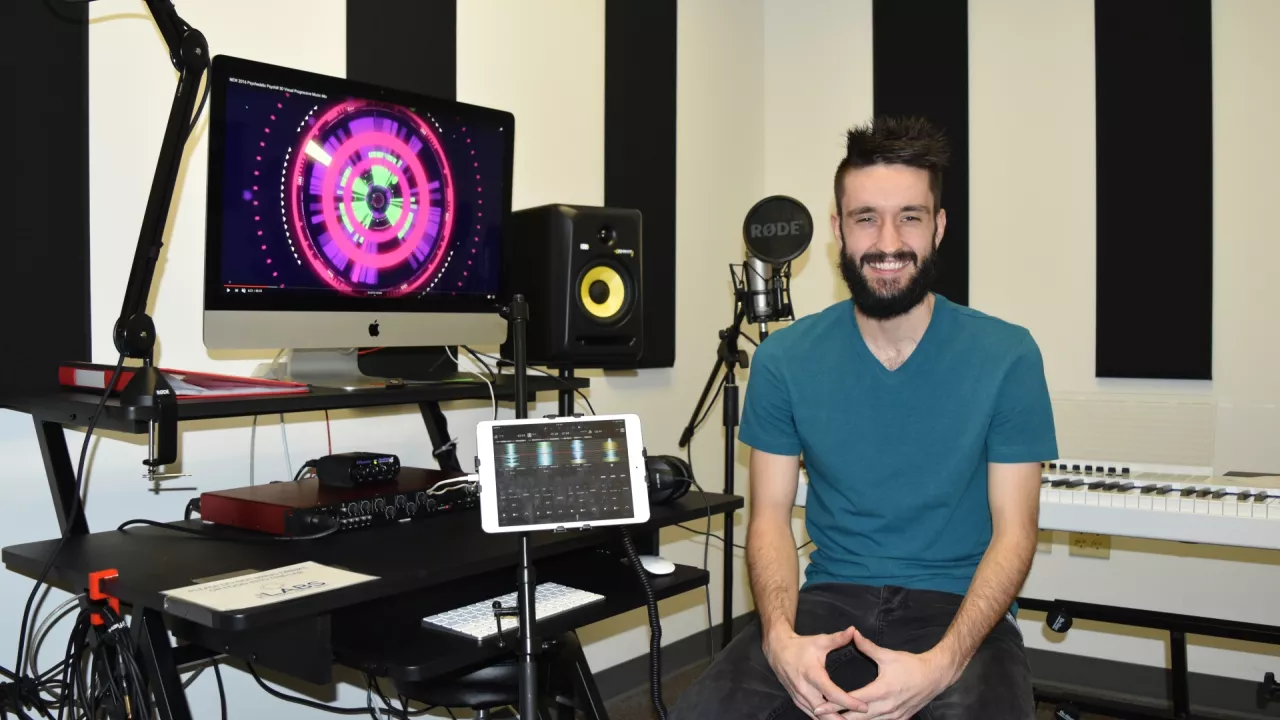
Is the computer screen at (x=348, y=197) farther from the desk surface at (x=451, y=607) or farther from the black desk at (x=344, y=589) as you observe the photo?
the desk surface at (x=451, y=607)

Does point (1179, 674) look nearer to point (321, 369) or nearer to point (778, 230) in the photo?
point (778, 230)

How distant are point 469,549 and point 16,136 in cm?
111

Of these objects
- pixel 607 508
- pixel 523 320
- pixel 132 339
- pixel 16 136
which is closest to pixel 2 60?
pixel 16 136

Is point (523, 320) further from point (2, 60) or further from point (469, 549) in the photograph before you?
point (2, 60)

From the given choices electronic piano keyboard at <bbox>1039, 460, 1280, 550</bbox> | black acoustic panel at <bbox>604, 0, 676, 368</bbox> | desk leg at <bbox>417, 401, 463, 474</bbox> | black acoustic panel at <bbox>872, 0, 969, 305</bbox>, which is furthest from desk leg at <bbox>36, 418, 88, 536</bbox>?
black acoustic panel at <bbox>872, 0, 969, 305</bbox>

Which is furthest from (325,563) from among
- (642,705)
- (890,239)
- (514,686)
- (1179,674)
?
(1179,674)

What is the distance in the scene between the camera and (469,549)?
1.55 metres

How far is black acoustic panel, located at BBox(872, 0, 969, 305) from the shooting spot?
339 cm

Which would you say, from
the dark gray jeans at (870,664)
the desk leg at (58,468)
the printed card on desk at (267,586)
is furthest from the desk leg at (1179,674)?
the desk leg at (58,468)

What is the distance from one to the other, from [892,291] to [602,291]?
0.69 meters

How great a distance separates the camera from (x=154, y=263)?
60.2 inches

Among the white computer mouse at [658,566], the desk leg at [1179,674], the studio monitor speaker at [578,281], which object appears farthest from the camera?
the desk leg at [1179,674]

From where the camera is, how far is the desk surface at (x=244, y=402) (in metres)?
1.50

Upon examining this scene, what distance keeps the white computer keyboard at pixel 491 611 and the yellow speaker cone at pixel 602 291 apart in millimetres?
680
